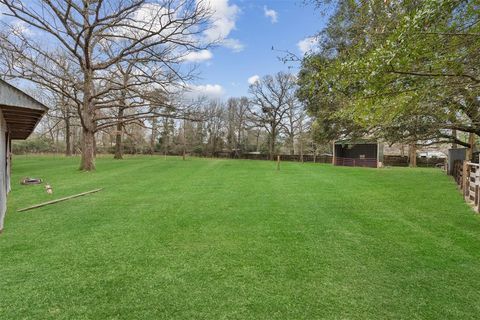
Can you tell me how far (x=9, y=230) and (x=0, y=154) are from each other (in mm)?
1339

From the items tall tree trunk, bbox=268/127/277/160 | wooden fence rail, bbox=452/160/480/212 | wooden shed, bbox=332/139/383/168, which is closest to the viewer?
wooden fence rail, bbox=452/160/480/212

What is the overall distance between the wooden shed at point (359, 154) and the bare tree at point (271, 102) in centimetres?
1152

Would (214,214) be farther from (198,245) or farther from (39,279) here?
(39,279)

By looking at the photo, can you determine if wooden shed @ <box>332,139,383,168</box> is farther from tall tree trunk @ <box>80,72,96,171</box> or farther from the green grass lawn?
the green grass lawn

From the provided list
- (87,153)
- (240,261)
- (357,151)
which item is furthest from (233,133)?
(240,261)

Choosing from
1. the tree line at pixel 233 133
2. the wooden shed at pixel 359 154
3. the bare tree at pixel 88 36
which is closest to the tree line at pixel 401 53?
the bare tree at pixel 88 36

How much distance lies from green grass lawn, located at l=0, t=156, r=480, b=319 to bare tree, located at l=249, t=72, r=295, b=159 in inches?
1211

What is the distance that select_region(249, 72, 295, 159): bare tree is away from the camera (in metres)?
36.6

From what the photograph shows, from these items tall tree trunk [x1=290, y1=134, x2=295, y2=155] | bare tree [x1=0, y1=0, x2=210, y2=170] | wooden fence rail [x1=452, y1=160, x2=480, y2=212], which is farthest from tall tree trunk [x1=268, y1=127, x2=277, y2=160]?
wooden fence rail [x1=452, y1=160, x2=480, y2=212]

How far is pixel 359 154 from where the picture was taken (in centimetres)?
2591

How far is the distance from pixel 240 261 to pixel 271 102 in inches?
1374

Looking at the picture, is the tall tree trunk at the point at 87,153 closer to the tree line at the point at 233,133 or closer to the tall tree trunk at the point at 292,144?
the tree line at the point at 233,133

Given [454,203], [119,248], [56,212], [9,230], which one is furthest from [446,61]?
[56,212]

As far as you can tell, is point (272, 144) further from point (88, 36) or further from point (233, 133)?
point (88, 36)
